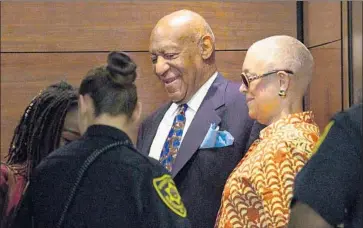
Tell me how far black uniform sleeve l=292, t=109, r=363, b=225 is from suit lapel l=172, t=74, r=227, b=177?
976 mm

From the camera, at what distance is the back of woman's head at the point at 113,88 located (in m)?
1.62

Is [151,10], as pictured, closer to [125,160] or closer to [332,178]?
[125,160]

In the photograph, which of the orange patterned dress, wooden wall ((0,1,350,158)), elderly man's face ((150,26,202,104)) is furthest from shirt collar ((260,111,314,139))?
wooden wall ((0,1,350,158))

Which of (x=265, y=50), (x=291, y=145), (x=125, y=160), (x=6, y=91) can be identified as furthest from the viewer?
(x=6, y=91)

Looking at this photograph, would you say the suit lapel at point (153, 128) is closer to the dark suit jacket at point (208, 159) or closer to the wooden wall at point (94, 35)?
the dark suit jacket at point (208, 159)

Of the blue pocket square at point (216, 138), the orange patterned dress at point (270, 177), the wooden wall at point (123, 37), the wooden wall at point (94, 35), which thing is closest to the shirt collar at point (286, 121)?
the orange patterned dress at point (270, 177)

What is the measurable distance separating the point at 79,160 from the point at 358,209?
0.66m

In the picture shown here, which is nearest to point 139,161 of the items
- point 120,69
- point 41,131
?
point 120,69

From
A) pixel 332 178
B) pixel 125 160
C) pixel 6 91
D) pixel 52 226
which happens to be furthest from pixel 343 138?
pixel 6 91

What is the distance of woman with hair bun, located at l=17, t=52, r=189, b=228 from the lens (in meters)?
1.60

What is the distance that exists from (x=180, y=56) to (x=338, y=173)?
1199 millimetres

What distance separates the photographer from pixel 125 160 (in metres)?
1.61

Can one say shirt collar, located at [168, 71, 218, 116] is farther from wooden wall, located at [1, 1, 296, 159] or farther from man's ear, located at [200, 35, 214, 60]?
wooden wall, located at [1, 1, 296, 159]

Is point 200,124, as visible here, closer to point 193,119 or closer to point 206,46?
point 193,119
